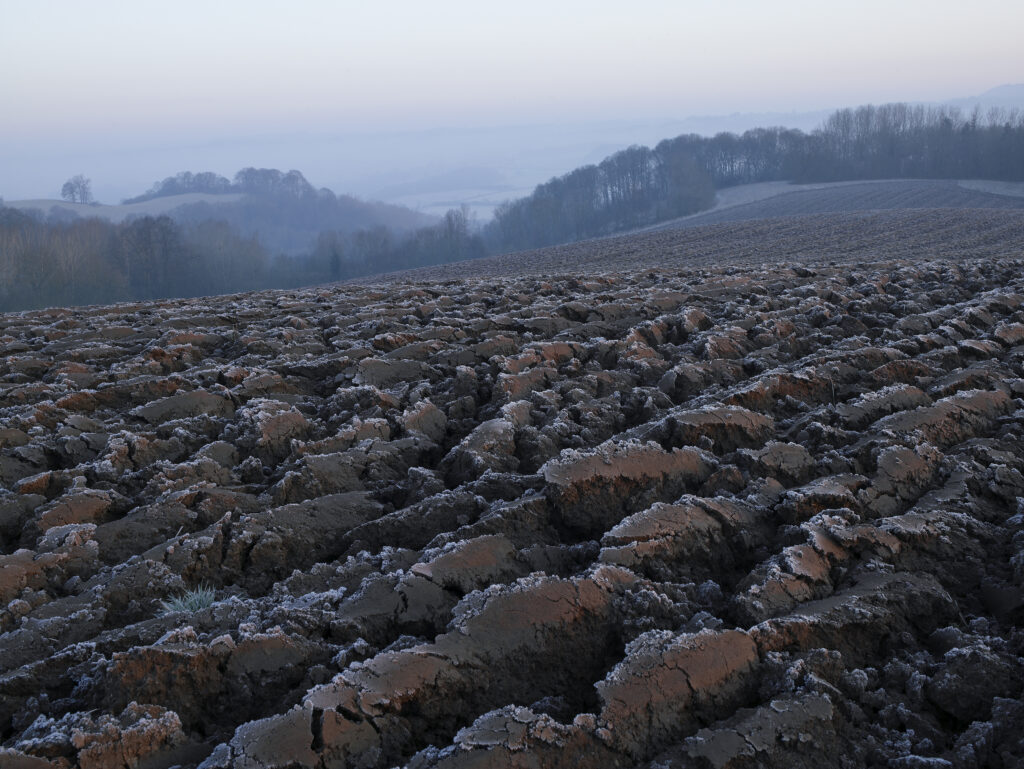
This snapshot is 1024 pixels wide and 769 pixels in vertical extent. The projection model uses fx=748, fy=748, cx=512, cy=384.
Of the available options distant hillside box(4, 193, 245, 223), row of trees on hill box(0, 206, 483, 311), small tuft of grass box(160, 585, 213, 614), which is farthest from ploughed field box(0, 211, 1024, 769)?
distant hillside box(4, 193, 245, 223)

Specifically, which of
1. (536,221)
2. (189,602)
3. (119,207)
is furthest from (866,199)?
(119,207)

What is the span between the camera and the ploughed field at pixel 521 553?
2814 millimetres

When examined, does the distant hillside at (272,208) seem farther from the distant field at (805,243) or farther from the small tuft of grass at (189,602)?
the small tuft of grass at (189,602)

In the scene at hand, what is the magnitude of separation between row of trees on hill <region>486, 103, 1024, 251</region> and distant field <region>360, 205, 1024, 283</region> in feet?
114

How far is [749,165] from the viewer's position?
3285 inches

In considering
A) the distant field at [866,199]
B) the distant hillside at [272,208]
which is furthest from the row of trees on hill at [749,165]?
the distant hillside at [272,208]

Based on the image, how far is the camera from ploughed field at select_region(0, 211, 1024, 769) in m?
2.81

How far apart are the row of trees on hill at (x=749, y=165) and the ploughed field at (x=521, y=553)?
65791mm

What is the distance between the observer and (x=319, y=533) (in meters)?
4.30

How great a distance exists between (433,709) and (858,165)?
276 ft

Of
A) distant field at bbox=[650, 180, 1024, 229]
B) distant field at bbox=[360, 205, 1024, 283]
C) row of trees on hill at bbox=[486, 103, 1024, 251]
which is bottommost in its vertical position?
distant field at bbox=[360, 205, 1024, 283]

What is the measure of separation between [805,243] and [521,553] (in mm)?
27013

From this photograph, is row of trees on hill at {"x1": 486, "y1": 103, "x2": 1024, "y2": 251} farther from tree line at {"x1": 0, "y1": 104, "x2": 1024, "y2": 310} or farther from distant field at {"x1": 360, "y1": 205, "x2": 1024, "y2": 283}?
distant field at {"x1": 360, "y1": 205, "x2": 1024, "y2": 283}

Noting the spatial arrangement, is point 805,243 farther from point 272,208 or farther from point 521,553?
point 272,208
